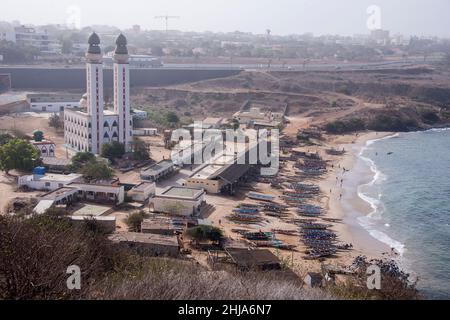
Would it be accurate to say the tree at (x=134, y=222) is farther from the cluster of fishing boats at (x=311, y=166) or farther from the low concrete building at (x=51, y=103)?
the low concrete building at (x=51, y=103)

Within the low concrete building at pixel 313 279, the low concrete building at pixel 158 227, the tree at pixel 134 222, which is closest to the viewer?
the low concrete building at pixel 313 279

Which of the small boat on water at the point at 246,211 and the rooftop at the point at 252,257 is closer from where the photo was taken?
the rooftop at the point at 252,257

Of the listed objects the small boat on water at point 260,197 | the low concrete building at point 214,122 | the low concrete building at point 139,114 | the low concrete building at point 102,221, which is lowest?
the small boat on water at point 260,197

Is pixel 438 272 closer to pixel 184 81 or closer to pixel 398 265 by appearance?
pixel 398 265

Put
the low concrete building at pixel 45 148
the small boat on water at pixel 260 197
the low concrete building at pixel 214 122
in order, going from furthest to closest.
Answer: the low concrete building at pixel 214 122 < the low concrete building at pixel 45 148 < the small boat on water at pixel 260 197

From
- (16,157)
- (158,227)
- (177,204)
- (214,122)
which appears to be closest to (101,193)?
(177,204)

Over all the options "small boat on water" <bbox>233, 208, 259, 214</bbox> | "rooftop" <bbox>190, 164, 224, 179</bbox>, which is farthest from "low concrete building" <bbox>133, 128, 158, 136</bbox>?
"small boat on water" <bbox>233, 208, 259, 214</bbox>

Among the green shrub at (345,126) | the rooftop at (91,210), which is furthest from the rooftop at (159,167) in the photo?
the green shrub at (345,126)
